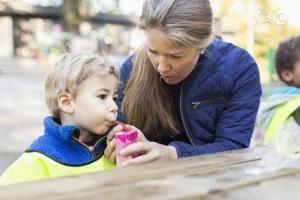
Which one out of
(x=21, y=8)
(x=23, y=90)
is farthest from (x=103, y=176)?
(x=21, y=8)

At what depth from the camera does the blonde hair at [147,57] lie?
1773 millimetres

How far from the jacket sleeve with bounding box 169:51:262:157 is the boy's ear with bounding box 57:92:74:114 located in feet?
1.70

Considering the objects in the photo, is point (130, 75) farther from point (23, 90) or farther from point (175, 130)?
point (23, 90)

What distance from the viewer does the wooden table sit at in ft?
2.97

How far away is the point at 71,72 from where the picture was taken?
5.60ft

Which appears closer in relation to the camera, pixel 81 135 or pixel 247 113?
pixel 81 135

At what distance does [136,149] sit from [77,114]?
1.08 feet

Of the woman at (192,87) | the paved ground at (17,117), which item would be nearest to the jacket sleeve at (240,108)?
the woman at (192,87)

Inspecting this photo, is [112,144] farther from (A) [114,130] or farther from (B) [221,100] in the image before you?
(B) [221,100]

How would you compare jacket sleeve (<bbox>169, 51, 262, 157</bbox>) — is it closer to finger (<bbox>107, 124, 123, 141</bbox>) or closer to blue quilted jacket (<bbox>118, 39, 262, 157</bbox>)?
blue quilted jacket (<bbox>118, 39, 262, 157</bbox>)

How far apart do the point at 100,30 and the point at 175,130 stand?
2622 centimetres

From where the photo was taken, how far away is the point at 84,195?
35.5 inches

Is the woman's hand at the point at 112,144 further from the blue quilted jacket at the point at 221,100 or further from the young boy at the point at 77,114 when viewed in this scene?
the blue quilted jacket at the point at 221,100

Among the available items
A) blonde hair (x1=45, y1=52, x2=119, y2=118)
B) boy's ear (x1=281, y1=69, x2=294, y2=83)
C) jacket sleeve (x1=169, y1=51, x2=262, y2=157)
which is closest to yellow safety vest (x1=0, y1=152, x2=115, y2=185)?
blonde hair (x1=45, y1=52, x2=119, y2=118)
